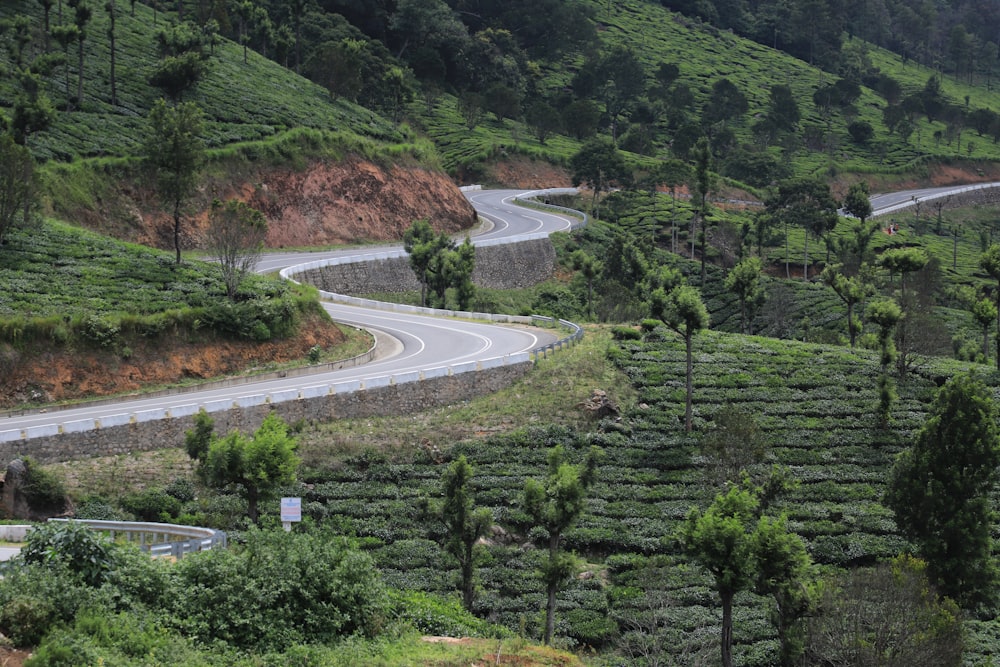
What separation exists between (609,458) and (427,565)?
1030 centimetres

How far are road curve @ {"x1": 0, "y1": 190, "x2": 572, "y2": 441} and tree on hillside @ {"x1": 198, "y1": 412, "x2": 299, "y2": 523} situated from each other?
6.43 m

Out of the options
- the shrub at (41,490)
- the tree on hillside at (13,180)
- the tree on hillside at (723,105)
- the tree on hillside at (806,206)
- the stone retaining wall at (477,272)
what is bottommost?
the shrub at (41,490)

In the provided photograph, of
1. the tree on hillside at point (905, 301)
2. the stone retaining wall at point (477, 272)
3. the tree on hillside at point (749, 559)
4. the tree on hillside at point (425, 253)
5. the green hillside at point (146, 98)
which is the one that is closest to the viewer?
the tree on hillside at point (749, 559)

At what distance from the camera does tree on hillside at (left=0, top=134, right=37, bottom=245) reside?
47.1 metres

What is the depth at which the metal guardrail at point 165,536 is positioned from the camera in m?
23.7

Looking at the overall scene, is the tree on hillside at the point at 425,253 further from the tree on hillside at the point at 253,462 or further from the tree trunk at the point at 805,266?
the tree trunk at the point at 805,266

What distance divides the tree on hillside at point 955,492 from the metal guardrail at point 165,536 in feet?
63.4

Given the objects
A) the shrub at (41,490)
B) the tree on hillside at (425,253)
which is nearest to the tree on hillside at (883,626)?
the shrub at (41,490)

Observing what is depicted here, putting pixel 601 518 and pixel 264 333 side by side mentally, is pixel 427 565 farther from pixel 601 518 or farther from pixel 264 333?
pixel 264 333

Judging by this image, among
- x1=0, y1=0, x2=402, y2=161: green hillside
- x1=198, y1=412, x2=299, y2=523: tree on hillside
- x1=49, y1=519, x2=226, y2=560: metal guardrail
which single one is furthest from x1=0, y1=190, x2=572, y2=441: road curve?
x1=49, y1=519, x2=226, y2=560: metal guardrail

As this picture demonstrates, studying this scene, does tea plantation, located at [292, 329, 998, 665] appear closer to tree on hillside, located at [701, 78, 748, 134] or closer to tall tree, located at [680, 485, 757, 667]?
tall tree, located at [680, 485, 757, 667]

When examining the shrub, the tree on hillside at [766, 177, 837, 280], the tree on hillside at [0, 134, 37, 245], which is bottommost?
the shrub

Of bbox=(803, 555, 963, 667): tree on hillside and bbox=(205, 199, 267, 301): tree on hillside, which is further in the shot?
bbox=(205, 199, 267, 301): tree on hillside

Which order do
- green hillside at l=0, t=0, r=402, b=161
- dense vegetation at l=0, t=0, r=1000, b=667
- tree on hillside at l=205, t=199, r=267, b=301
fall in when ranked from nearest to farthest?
dense vegetation at l=0, t=0, r=1000, b=667
tree on hillside at l=205, t=199, r=267, b=301
green hillside at l=0, t=0, r=402, b=161
